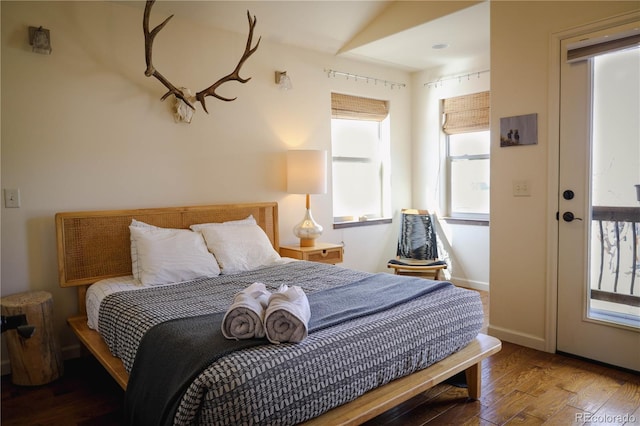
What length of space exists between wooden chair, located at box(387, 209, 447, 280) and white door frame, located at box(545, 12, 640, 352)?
1502 millimetres

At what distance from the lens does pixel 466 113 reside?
464 cm

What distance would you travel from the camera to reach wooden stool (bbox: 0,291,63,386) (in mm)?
2549

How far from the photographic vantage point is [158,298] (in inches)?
92.7

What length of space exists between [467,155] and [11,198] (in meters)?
4.11

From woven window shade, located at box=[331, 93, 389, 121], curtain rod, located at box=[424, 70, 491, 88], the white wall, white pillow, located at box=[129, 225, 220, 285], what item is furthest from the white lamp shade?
curtain rod, located at box=[424, 70, 491, 88]

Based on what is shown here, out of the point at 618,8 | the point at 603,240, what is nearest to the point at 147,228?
the point at 603,240

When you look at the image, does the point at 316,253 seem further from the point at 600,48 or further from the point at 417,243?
the point at 600,48

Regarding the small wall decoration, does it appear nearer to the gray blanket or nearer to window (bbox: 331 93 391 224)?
the gray blanket

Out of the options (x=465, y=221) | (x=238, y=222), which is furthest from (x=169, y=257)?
(x=465, y=221)

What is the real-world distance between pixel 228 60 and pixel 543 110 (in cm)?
244

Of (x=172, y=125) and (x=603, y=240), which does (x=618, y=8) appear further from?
(x=172, y=125)

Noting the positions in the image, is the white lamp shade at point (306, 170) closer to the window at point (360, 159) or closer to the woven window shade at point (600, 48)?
the window at point (360, 159)

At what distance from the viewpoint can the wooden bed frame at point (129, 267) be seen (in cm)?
177

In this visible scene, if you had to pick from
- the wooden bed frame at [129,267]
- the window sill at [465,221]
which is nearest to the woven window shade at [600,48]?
the wooden bed frame at [129,267]
